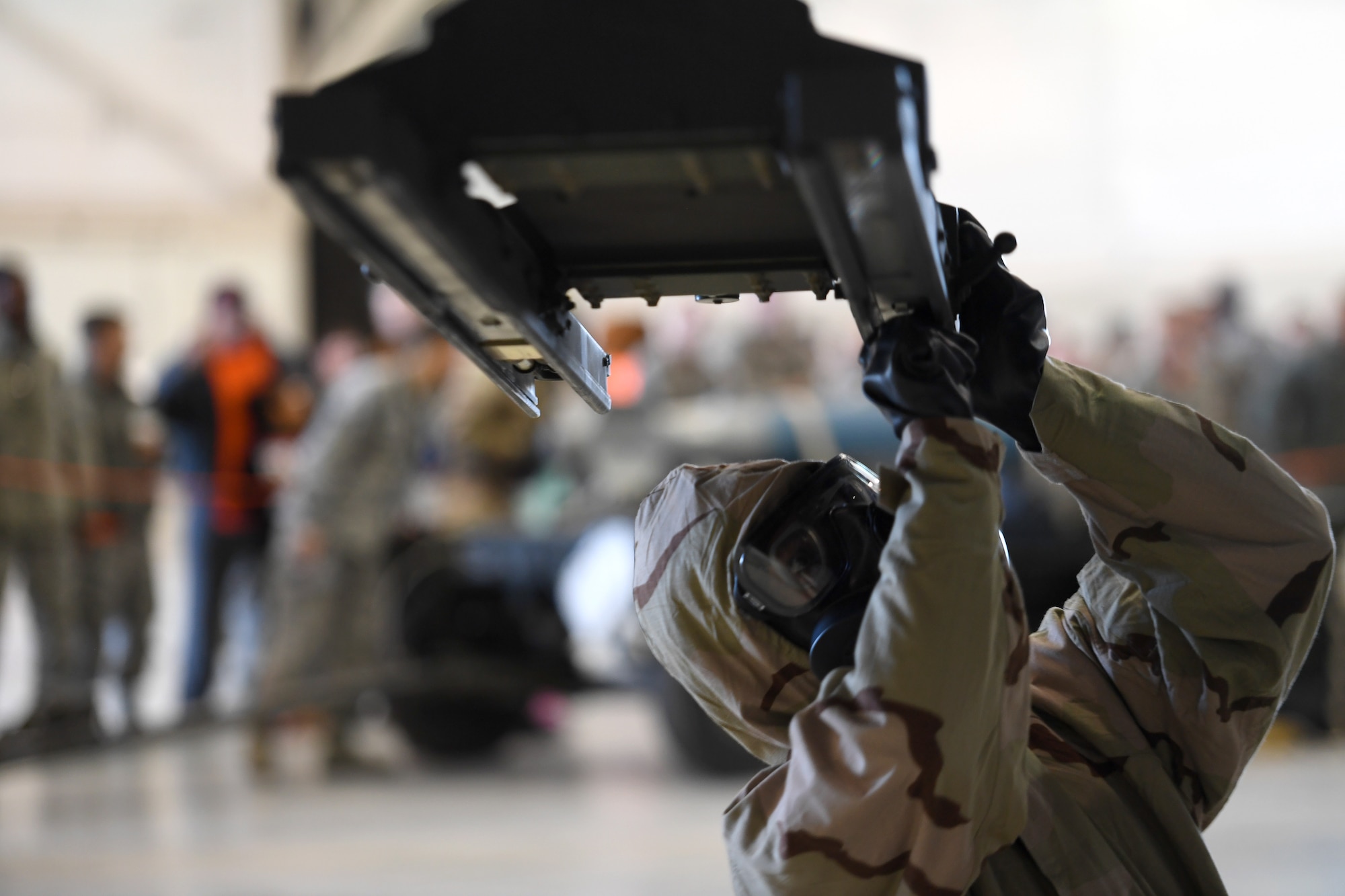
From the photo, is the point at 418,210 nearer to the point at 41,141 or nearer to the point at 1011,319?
the point at 1011,319

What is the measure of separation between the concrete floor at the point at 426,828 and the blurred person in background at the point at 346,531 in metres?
0.32

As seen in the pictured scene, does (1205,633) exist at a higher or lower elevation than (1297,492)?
lower

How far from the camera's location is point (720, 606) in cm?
106

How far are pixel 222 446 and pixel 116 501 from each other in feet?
1.61

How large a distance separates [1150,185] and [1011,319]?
10393 millimetres

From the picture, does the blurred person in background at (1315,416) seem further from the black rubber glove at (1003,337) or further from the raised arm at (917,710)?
the raised arm at (917,710)

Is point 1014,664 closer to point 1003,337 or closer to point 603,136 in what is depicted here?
point 1003,337

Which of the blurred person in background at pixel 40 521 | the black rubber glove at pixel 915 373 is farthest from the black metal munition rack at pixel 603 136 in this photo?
the blurred person in background at pixel 40 521

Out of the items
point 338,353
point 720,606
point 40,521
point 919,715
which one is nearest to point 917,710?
point 919,715

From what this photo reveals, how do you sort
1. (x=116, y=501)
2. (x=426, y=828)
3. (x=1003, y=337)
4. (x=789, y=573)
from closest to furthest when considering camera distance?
(x=789, y=573), (x=1003, y=337), (x=426, y=828), (x=116, y=501)

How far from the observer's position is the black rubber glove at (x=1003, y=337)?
1.12 meters

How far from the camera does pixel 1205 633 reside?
1.18m

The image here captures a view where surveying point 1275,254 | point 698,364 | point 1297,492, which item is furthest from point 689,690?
point 1275,254

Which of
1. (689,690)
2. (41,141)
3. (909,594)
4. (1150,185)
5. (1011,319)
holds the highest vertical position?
(41,141)
